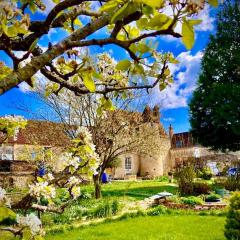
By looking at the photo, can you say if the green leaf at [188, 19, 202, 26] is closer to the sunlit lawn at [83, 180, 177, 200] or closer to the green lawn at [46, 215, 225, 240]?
the green lawn at [46, 215, 225, 240]

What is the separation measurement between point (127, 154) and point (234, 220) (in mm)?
40978

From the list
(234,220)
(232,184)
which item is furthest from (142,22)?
(232,184)

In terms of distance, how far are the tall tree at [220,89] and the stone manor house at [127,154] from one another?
3.68 m

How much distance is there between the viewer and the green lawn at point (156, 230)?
1058 centimetres

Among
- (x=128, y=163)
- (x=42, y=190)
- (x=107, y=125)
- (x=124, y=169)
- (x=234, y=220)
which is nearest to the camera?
(x=42, y=190)

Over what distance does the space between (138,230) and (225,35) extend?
2348 cm

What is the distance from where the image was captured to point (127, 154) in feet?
161

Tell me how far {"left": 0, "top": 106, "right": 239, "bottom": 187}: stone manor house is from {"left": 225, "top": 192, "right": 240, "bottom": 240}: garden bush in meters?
4.30

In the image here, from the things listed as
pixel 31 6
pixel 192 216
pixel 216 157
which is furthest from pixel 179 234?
pixel 216 157

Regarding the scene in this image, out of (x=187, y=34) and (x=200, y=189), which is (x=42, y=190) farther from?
(x=200, y=189)

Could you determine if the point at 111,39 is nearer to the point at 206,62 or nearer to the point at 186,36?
the point at 186,36

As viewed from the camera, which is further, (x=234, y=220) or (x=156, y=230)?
(x=156, y=230)

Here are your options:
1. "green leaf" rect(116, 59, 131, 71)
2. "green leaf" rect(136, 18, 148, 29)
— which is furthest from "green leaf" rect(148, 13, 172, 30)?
"green leaf" rect(116, 59, 131, 71)

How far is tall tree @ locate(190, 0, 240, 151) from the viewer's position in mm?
28703
